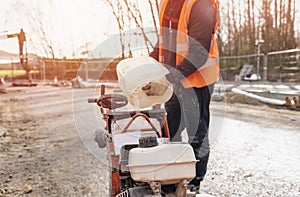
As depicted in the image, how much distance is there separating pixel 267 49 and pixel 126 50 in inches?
673

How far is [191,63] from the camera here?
188 cm

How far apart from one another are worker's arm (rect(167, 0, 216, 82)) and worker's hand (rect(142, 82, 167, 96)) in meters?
0.08

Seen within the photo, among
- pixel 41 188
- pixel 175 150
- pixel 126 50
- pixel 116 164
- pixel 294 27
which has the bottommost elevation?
pixel 41 188

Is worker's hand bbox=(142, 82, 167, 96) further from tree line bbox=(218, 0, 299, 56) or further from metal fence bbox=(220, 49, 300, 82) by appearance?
tree line bbox=(218, 0, 299, 56)

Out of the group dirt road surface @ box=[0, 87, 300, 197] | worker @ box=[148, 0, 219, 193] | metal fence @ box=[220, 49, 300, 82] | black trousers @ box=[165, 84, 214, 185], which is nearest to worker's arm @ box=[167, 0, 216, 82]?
worker @ box=[148, 0, 219, 193]

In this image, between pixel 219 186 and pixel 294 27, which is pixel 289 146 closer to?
pixel 219 186

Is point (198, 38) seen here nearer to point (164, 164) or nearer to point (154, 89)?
point (154, 89)

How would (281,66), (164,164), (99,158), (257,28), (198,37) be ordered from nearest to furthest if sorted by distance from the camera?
(164,164) < (198,37) < (99,158) < (281,66) < (257,28)

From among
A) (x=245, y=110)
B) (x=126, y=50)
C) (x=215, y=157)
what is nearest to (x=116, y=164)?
(x=126, y=50)

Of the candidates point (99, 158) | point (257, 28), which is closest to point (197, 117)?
point (99, 158)

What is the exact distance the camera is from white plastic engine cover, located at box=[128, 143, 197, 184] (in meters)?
1.33

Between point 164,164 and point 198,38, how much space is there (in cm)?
84

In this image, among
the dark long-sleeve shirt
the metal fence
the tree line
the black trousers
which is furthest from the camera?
the tree line

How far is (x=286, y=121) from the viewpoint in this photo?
5.33 meters
